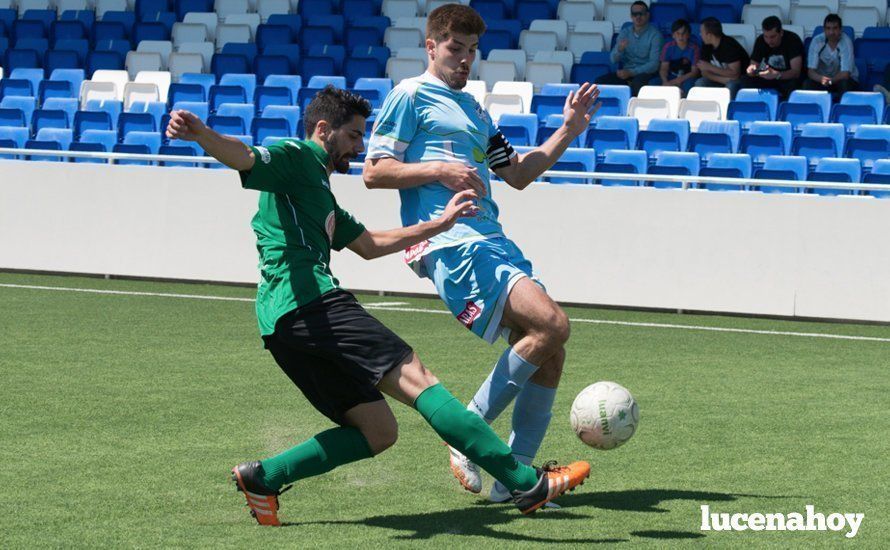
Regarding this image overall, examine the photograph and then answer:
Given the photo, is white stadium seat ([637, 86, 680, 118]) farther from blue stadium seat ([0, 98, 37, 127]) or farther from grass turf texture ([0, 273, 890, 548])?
blue stadium seat ([0, 98, 37, 127])

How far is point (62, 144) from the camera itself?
1784cm

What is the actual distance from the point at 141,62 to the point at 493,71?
5278 millimetres

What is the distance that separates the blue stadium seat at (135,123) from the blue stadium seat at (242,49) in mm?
2392

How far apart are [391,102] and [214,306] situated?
25.2 ft

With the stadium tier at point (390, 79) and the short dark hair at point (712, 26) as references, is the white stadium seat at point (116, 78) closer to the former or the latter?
the stadium tier at point (390, 79)

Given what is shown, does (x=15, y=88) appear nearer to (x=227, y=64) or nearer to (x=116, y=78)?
(x=116, y=78)

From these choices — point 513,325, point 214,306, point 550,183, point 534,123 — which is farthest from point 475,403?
point 534,123

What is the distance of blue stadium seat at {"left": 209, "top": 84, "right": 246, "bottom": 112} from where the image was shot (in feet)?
59.9

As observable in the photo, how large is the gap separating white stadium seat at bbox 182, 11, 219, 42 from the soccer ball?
52.6 feet

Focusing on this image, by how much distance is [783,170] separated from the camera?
1423cm

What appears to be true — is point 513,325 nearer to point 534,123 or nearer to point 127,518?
point 127,518

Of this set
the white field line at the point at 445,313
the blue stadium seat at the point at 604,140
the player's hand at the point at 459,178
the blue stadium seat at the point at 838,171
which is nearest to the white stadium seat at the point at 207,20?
the white field line at the point at 445,313

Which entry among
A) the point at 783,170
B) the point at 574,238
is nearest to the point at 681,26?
the point at 783,170

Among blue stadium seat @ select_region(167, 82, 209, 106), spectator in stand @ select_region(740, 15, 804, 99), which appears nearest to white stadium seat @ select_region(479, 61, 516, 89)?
spectator in stand @ select_region(740, 15, 804, 99)
